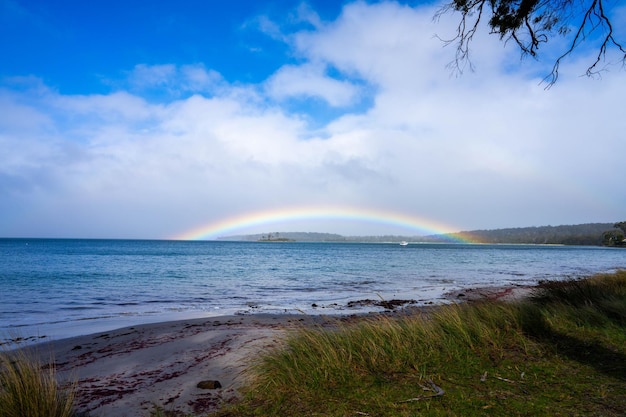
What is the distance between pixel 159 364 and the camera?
7457 millimetres

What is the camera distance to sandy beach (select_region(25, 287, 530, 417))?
17.7ft

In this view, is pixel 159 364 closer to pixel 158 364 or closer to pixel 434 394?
pixel 158 364

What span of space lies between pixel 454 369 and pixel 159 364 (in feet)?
18.1

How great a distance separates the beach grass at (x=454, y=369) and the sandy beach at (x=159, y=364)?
985mm

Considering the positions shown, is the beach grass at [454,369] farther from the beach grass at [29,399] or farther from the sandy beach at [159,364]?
the beach grass at [29,399]

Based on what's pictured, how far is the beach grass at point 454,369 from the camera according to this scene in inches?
169

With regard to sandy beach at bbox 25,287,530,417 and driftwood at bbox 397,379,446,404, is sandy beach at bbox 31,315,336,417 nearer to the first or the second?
sandy beach at bbox 25,287,530,417

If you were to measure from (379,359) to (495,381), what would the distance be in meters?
1.57

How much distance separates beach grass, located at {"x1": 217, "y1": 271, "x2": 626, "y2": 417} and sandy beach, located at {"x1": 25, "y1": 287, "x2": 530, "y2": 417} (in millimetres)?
985

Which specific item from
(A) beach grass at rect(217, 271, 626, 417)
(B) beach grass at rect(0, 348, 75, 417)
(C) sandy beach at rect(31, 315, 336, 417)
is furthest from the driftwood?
(B) beach grass at rect(0, 348, 75, 417)

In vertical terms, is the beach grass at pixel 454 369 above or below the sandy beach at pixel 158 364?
above

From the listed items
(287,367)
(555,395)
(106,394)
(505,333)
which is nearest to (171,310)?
(106,394)

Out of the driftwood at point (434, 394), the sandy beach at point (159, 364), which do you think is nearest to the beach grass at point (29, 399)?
the sandy beach at point (159, 364)

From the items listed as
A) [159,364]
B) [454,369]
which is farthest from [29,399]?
[454,369]
